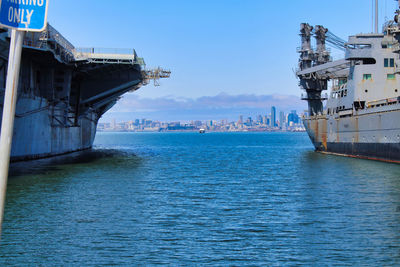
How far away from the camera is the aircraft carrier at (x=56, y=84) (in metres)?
39.4

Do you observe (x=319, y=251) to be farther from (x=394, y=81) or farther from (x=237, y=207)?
(x=394, y=81)

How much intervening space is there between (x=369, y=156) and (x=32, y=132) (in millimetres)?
32250

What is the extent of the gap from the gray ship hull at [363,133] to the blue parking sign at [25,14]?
39.6 m

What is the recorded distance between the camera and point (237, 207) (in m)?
21.4

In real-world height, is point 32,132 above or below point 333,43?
below

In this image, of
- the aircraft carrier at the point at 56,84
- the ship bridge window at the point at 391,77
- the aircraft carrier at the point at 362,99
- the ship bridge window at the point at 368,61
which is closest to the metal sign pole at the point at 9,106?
the aircraft carrier at the point at 56,84

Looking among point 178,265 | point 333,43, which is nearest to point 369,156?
point 333,43

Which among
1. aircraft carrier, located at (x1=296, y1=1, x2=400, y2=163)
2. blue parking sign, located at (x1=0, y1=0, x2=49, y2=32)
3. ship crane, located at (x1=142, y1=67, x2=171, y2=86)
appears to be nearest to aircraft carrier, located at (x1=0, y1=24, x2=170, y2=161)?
ship crane, located at (x1=142, y1=67, x2=171, y2=86)

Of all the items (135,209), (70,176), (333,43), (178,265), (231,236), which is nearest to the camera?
(178,265)

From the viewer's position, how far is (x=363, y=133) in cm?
4712

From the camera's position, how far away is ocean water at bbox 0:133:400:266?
1348cm

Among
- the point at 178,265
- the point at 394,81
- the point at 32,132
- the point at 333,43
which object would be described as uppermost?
the point at 333,43

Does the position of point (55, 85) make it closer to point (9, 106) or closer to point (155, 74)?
point (155, 74)

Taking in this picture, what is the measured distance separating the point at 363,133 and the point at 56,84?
32.1 meters
